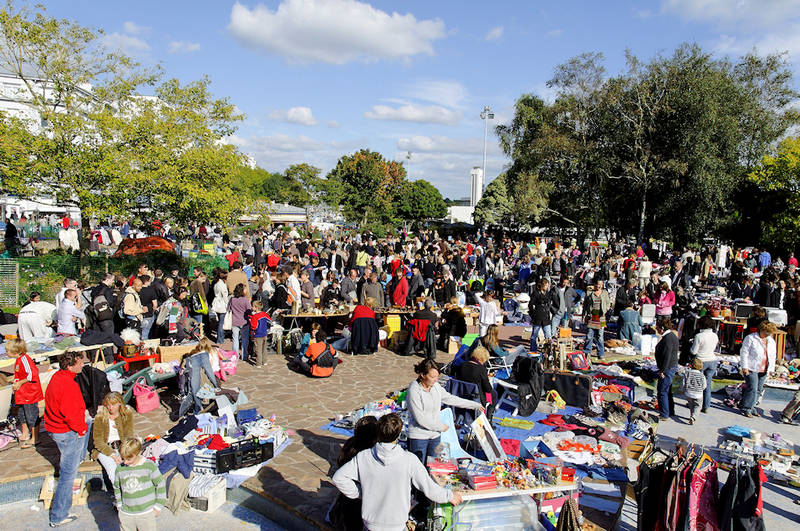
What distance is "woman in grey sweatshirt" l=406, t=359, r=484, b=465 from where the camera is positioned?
201 inches

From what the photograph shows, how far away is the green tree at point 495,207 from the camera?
5056cm

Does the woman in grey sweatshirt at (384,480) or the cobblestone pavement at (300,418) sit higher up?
the woman in grey sweatshirt at (384,480)

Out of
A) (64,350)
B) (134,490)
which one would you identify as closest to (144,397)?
(64,350)

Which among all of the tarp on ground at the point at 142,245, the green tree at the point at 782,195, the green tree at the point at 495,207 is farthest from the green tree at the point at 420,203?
the tarp on ground at the point at 142,245

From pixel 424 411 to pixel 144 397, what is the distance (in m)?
4.84

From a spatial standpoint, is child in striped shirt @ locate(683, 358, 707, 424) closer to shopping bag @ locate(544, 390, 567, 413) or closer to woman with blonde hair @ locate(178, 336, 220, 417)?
shopping bag @ locate(544, 390, 567, 413)

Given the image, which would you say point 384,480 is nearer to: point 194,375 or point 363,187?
point 194,375

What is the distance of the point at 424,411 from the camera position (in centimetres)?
513

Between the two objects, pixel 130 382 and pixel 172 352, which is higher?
pixel 172 352

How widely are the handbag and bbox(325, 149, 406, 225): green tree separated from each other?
142ft

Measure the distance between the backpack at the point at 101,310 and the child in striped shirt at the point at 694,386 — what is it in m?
9.77

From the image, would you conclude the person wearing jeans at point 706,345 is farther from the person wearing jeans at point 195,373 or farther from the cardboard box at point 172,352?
the cardboard box at point 172,352

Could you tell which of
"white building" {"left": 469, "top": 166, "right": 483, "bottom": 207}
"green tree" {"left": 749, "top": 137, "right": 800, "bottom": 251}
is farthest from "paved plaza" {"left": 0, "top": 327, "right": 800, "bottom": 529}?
"white building" {"left": 469, "top": 166, "right": 483, "bottom": 207}

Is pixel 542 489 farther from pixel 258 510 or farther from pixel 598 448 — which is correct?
pixel 258 510
